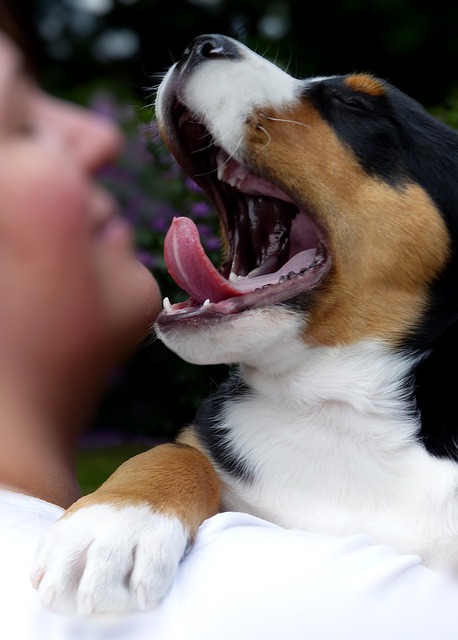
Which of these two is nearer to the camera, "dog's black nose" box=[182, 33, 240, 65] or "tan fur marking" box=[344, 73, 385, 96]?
"dog's black nose" box=[182, 33, 240, 65]

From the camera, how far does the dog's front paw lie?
5.50 ft

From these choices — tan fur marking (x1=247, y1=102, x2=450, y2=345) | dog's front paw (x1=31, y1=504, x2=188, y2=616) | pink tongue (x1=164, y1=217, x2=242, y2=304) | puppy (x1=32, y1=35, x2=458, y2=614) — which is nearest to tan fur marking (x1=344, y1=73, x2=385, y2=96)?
puppy (x1=32, y1=35, x2=458, y2=614)

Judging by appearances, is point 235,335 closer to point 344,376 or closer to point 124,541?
point 344,376

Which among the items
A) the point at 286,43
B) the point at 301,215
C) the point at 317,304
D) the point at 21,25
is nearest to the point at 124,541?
the point at 317,304

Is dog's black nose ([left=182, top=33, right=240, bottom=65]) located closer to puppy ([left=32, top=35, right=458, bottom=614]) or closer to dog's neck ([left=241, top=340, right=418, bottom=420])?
puppy ([left=32, top=35, right=458, bottom=614])

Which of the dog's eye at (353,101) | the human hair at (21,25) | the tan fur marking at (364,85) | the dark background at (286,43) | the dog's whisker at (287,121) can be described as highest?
the human hair at (21,25)

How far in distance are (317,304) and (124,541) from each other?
0.91m

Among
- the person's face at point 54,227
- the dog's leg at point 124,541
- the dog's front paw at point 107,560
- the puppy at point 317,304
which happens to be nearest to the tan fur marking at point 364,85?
the puppy at point 317,304

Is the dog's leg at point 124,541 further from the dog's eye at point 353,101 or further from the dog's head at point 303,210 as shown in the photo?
the dog's eye at point 353,101

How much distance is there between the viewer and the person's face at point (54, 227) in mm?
1782

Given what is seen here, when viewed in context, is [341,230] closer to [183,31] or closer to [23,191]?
[23,191]

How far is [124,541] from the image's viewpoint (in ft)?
6.07

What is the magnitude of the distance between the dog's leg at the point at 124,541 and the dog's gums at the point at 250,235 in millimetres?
502

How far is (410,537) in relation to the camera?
226 cm
